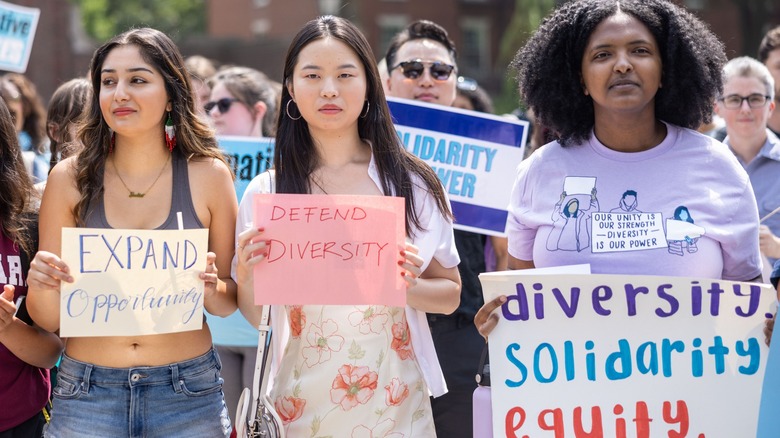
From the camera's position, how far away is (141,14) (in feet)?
168

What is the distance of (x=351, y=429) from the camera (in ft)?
10.4

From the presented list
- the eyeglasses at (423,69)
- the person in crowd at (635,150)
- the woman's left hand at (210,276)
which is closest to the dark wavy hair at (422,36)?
the eyeglasses at (423,69)

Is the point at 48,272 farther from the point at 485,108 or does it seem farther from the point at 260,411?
the point at 485,108

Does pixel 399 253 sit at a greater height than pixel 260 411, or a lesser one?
greater

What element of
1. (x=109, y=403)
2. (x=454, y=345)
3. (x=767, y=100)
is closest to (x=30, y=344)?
(x=109, y=403)

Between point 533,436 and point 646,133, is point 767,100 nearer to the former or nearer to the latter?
point 646,133

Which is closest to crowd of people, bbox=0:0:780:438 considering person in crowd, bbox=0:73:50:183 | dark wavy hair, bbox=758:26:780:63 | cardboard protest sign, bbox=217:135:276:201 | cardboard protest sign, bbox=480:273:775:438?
cardboard protest sign, bbox=480:273:775:438

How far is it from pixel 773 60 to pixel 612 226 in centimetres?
388

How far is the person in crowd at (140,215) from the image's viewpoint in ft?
10.2

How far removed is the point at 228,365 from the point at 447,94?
1829 millimetres

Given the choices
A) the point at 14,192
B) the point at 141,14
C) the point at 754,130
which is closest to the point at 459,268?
the point at 754,130

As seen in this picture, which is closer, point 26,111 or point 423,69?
point 423,69

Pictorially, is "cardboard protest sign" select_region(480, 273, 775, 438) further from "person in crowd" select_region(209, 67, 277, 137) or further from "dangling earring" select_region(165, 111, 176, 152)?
"person in crowd" select_region(209, 67, 277, 137)

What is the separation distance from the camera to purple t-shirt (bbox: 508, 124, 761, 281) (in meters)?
3.11
